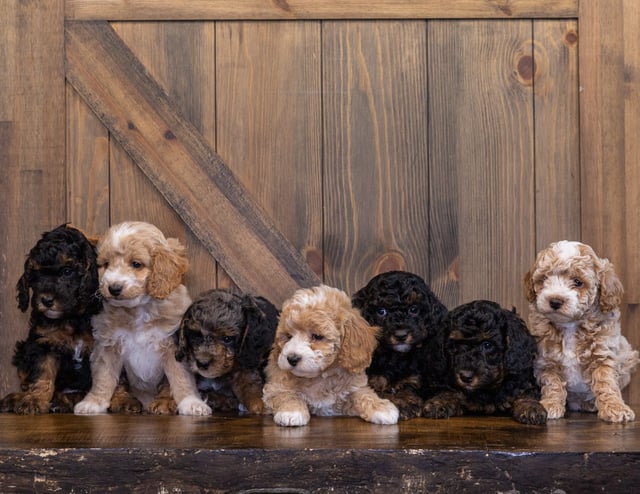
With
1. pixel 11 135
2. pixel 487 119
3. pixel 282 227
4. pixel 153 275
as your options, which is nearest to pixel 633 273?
pixel 487 119

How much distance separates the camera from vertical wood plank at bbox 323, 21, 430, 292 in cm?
527

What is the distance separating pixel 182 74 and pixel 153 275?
4.69 feet

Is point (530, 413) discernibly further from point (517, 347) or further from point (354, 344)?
point (354, 344)

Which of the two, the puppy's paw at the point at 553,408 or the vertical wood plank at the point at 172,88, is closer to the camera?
the puppy's paw at the point at 553,408

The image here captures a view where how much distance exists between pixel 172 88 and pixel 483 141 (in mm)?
1953

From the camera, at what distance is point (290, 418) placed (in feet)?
13.4

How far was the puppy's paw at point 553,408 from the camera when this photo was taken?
437 centimetres

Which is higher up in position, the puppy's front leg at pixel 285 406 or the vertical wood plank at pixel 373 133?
the vertical wood plank at pixel 373 133

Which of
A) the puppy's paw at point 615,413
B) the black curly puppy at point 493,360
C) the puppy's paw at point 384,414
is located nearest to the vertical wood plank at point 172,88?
the puppy's paw at point 384,414

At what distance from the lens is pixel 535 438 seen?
3.79 metres

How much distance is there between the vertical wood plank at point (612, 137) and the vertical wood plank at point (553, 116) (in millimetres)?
67

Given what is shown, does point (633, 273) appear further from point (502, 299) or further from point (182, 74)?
point (182, 74)

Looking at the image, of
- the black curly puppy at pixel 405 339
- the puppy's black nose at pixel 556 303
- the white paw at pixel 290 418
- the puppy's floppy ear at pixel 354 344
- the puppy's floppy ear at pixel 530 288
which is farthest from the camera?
the puppy's floppy ear at pixel 530 288

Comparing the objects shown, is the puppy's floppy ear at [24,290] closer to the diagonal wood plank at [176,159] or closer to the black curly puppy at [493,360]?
the diagonal wood plank at [176,159]
